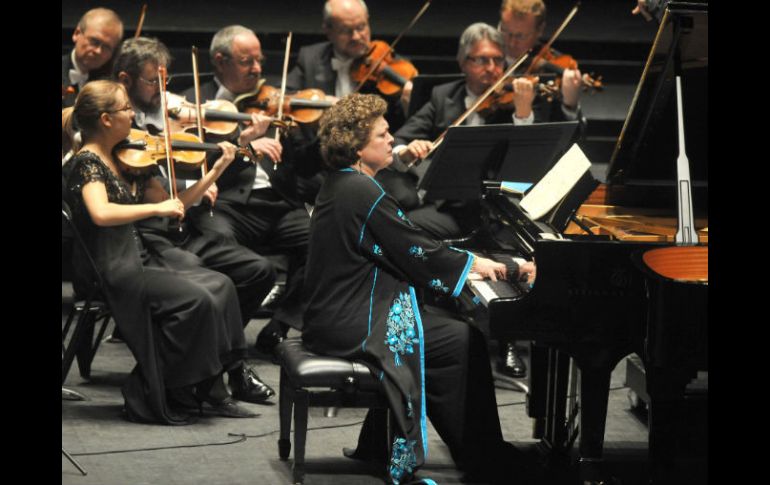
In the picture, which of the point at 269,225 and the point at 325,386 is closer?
the point at 325,386

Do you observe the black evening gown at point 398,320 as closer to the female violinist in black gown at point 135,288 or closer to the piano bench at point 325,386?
the piano bench at point 325,386

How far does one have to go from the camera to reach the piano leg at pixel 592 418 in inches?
121

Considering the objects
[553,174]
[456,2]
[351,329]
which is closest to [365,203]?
[351,329]

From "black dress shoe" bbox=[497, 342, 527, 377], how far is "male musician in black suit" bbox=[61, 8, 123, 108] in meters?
2.03

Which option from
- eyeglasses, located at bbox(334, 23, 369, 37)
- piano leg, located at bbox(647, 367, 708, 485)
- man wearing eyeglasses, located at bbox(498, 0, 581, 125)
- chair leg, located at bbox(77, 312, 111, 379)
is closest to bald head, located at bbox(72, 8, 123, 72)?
eyeglasses, located at bbox(334, 23, 369, 37)

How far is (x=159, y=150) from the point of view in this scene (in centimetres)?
418

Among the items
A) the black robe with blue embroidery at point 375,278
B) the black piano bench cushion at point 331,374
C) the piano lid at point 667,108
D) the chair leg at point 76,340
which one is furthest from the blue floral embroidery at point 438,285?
the chair leg at point 76,340

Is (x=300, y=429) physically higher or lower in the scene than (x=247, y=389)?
higher

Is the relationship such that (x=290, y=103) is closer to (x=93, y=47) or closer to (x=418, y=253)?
(x=93, y=47)

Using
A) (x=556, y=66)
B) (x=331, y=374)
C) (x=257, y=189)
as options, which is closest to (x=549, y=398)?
(x=331, y=374)

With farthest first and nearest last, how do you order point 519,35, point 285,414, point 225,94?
point 519,35 → point 225,94 → point 285,414

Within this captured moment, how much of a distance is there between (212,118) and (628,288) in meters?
2.23

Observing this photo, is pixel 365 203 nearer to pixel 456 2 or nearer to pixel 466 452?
pixel 466 452

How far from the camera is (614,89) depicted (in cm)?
663
